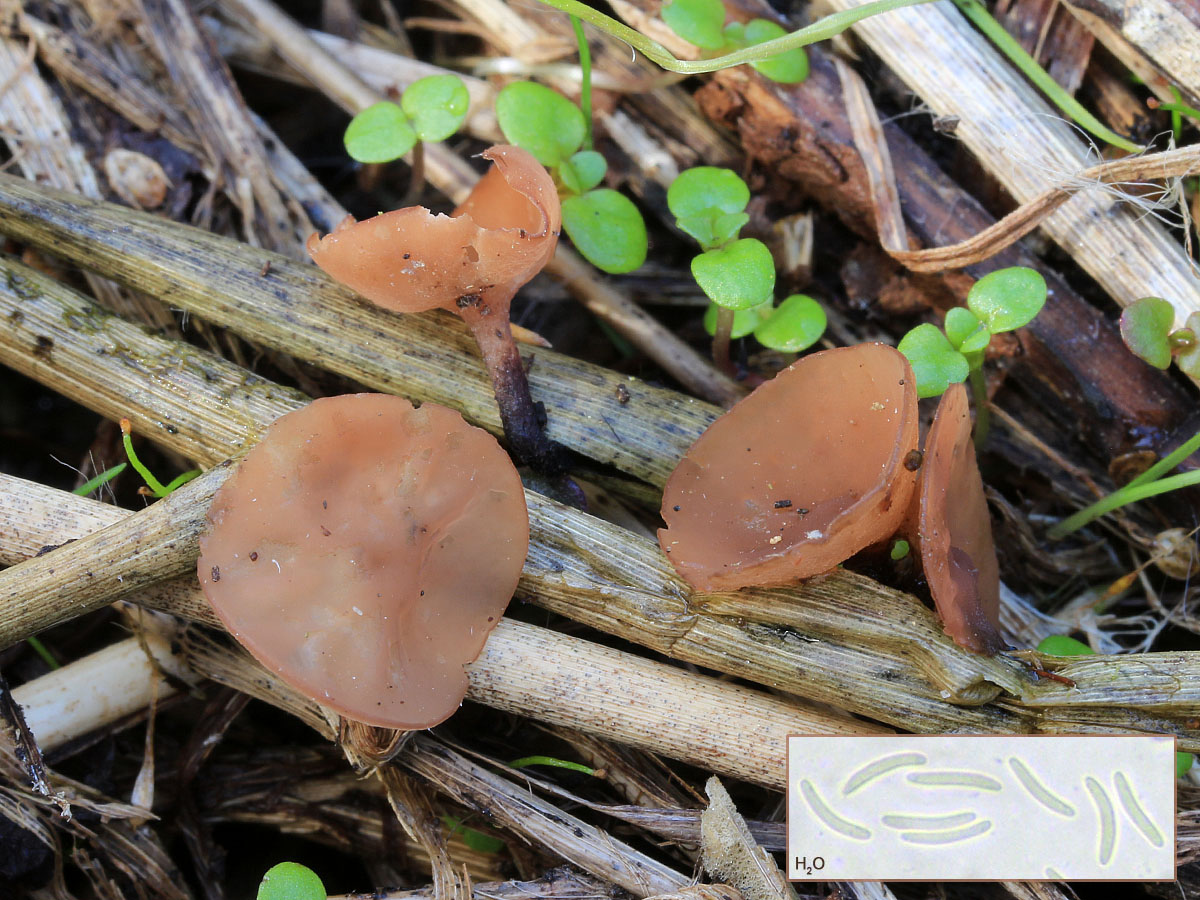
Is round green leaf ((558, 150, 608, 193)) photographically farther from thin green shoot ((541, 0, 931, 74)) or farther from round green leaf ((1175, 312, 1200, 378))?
round green leaf ((1175, 312, 1200, 378))

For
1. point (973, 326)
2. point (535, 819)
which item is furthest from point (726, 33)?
point (535, 819)

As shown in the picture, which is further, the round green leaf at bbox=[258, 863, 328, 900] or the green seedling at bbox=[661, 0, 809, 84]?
the green seedling at bbox=[661, 0, 809, 84]

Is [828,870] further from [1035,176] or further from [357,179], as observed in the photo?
[357,179]

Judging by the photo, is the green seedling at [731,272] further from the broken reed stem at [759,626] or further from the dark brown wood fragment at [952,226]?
the broken reed stem at [759,626]

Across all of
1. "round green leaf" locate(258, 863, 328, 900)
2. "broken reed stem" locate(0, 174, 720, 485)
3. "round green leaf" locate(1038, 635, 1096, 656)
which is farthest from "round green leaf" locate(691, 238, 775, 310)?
"round green leaf" locate(258, 863, 328, 900)

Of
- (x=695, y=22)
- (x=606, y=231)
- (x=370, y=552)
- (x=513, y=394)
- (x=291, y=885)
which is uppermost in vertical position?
(x=695, y=22)

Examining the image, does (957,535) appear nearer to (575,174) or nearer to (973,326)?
(973,326)
